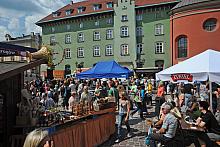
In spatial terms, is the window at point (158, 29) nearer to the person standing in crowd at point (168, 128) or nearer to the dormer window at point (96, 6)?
the dormer window at point (96, 6)

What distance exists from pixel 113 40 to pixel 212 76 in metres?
37.5

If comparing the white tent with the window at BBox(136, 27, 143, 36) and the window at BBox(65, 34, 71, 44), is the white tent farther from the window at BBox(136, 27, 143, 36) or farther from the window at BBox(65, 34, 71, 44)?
the window at BBox(65, 34, 71, 44)

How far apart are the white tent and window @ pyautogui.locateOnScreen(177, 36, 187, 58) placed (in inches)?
1116

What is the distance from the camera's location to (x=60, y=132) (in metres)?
6.32

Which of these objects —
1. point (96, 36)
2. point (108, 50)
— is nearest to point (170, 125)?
point (108, 50)

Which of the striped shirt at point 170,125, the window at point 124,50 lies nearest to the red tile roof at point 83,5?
the window at point 124,50

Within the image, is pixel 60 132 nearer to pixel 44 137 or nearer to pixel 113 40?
pixel 44 137

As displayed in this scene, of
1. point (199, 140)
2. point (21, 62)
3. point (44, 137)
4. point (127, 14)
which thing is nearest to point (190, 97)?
point (199, 140)

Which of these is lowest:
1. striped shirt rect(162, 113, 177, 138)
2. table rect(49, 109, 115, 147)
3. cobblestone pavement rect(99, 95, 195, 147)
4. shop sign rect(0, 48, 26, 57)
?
cobblestone pavement rect(99, 95, 195, 147)

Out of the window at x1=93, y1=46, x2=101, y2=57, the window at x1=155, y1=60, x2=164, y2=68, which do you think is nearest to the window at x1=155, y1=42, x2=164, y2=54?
the window at x1=155, y1=60, x2=164, y2=68

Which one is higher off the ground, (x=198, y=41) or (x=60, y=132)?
(x=198, y=41)

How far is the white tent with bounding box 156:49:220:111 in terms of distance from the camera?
746 cm

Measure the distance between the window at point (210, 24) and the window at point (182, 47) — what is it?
118 inches

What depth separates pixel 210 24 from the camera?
33.8m
